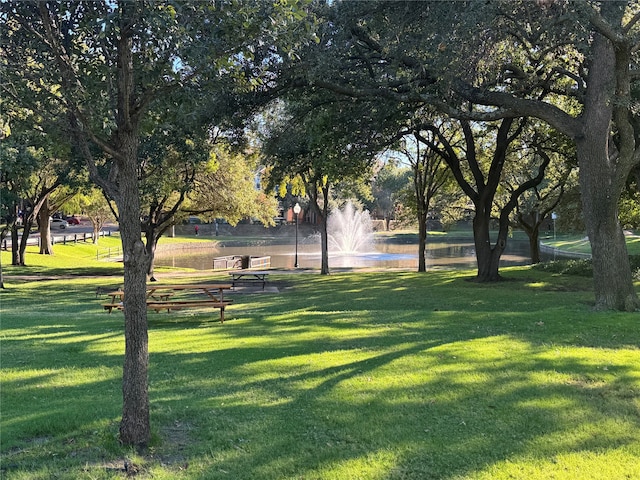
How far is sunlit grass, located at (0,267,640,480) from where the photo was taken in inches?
148

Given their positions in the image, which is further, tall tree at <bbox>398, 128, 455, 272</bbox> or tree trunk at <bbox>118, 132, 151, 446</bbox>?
tall tree at <bbox>398, 128, 455, 272</bbox>

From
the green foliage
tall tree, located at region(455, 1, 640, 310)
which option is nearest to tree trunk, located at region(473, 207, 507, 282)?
the green foliage

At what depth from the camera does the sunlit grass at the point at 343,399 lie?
12.3 ft

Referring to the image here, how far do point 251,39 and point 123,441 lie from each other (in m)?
3.14

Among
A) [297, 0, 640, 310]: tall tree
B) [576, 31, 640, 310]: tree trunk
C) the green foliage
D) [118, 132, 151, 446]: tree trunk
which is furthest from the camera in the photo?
the green foliage

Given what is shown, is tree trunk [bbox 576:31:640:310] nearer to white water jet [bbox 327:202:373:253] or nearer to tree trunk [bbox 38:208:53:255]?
tree trunk [bbox 38:208:53:255]

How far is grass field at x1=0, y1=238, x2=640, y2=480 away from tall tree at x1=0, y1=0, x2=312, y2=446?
2.11 feet

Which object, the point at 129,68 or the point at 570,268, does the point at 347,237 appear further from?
the point at 129,68

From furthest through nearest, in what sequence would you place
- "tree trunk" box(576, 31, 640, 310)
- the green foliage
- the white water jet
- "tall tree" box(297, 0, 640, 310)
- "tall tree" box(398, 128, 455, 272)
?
the white water jet, "tall tree" box(398, 128, 455, 272), the green foliage, "tree trunk" box(576, 31, 640, 310), "tall tree" box(297, 0, 640, 310)

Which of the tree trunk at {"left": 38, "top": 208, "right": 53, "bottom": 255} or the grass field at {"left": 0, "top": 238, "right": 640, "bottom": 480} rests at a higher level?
the tree trunk at {"left": 38, "top": 208, "right": 53, "bottom": 255}

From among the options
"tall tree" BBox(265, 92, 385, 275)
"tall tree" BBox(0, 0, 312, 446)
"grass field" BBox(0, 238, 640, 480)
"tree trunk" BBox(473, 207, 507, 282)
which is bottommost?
"grass field" BBox(0, 238, 640, 480)

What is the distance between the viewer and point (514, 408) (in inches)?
186

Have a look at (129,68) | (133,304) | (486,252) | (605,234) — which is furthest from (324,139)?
(133,304)

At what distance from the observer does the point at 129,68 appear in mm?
3869
